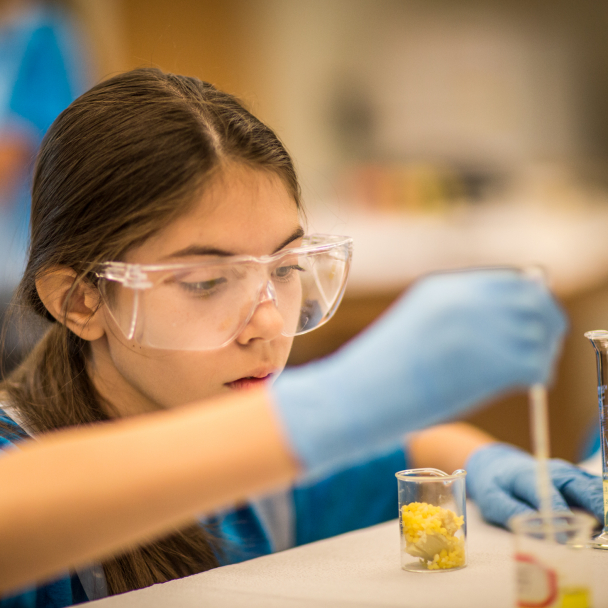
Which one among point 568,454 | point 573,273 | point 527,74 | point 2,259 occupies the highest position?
point 527,74

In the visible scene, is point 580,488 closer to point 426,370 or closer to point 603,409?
point 603,409

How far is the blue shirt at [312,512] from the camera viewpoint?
1.14 m

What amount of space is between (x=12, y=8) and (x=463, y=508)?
2.37 m

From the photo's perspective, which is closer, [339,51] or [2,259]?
[2,259]

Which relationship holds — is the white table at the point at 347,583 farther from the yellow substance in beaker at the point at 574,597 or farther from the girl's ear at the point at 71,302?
the girl's ear at the point at 71,302

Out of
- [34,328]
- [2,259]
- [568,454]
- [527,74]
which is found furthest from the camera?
[527,74]

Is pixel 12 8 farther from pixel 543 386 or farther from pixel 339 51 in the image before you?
pixel 543 386

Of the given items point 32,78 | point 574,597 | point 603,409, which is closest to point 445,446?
point 603,409

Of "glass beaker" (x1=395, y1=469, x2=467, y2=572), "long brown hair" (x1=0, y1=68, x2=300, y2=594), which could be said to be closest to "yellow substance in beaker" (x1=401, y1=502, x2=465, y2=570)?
"glass beaker" (x1=395, y1=469, x2=467, y2=572)

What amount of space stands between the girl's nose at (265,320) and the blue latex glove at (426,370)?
0.93 ft

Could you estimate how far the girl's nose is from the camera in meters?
0.89

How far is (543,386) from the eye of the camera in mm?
601

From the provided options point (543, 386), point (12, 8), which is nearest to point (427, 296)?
point (543, 386)

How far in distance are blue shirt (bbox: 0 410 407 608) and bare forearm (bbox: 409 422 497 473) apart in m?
0.03
